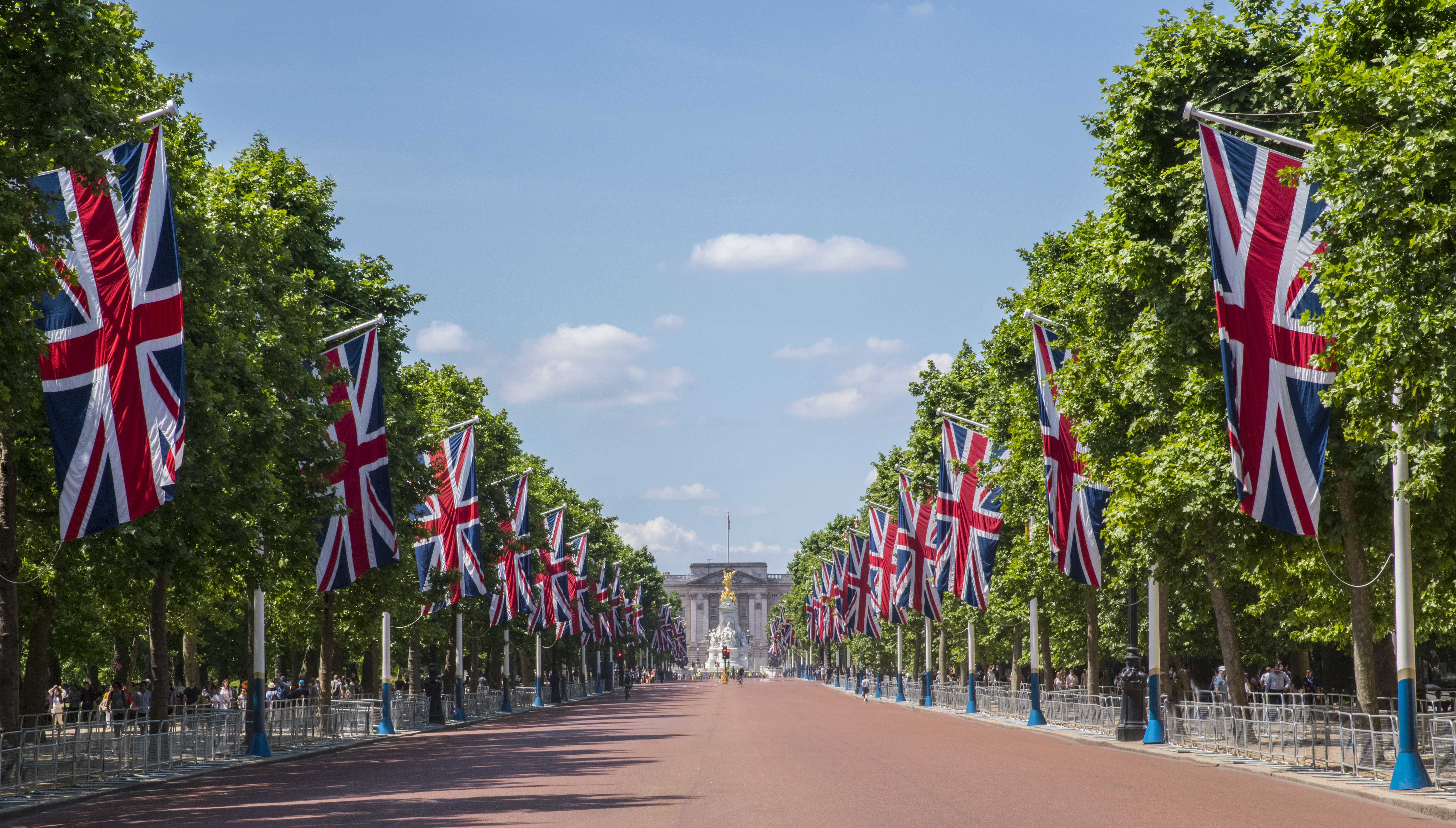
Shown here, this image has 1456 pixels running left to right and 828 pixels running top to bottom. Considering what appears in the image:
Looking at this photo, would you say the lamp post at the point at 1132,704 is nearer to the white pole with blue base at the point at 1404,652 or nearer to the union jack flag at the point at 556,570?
the white pole with blue base at the point at 1404,652

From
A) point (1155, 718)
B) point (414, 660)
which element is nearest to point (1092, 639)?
point (1155, 718)

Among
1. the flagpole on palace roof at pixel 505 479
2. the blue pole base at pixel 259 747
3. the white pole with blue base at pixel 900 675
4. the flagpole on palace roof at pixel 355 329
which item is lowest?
the white pole with blue base at pixel 900 675

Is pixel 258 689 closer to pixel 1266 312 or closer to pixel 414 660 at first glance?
pixel 1266 312

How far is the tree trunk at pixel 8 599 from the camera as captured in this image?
2433cm

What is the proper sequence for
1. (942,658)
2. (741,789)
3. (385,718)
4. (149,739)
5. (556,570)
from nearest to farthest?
1. (741,789)
2. (149,739)
3. (385,718)
4. (556,570)
5. (942,658)

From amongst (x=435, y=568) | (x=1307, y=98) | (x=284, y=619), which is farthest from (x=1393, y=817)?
(x=284, y=619)

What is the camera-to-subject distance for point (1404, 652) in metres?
21.2

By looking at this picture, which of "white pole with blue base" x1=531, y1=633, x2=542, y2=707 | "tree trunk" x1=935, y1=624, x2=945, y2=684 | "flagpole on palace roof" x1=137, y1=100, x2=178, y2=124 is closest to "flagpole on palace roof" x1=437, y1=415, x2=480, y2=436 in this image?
"flagpole on palace roof" x1=137, y1=100, x2=178, y2=124

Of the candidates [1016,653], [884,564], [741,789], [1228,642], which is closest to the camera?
[741,789]

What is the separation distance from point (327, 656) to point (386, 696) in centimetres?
403

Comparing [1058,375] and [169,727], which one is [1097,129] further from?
[169,727]

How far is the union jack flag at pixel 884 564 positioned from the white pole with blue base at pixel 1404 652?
35.6 metres

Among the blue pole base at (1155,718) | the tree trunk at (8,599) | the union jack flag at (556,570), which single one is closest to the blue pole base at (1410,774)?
the blue pole base at (1155,718)

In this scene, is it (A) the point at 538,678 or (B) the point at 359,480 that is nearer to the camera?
(B) the point at 359,480
